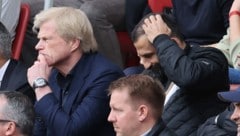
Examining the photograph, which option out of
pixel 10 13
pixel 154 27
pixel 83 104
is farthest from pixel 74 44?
pixel 10 13

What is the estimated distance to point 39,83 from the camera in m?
5.90

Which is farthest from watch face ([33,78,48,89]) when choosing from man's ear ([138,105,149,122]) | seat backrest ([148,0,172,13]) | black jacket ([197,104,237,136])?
seat backrest ([148,0,172,13])

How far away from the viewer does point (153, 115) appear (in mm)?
5195

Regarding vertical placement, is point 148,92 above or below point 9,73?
above

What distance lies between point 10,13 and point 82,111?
2.17 m

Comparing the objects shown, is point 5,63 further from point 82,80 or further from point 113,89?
point 113,89

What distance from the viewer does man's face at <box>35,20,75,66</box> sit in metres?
6.02

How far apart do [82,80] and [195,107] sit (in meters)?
0.79

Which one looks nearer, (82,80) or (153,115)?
(153,115)

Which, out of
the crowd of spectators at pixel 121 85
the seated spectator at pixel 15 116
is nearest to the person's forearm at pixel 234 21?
the crowd of spectators at pixel 121 85

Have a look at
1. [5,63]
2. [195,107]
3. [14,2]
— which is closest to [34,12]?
[14,2]

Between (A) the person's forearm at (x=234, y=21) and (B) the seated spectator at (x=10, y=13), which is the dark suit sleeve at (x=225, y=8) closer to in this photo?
(A) the person's forearm at (x=234, y=21)

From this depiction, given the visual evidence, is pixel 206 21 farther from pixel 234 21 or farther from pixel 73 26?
pixel 73 26

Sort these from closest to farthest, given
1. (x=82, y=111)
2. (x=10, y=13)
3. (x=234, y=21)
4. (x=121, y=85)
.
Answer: (x=121, y=85)
(x=82, y=111)
(x=234, y=21)
(x=10, y=13)
